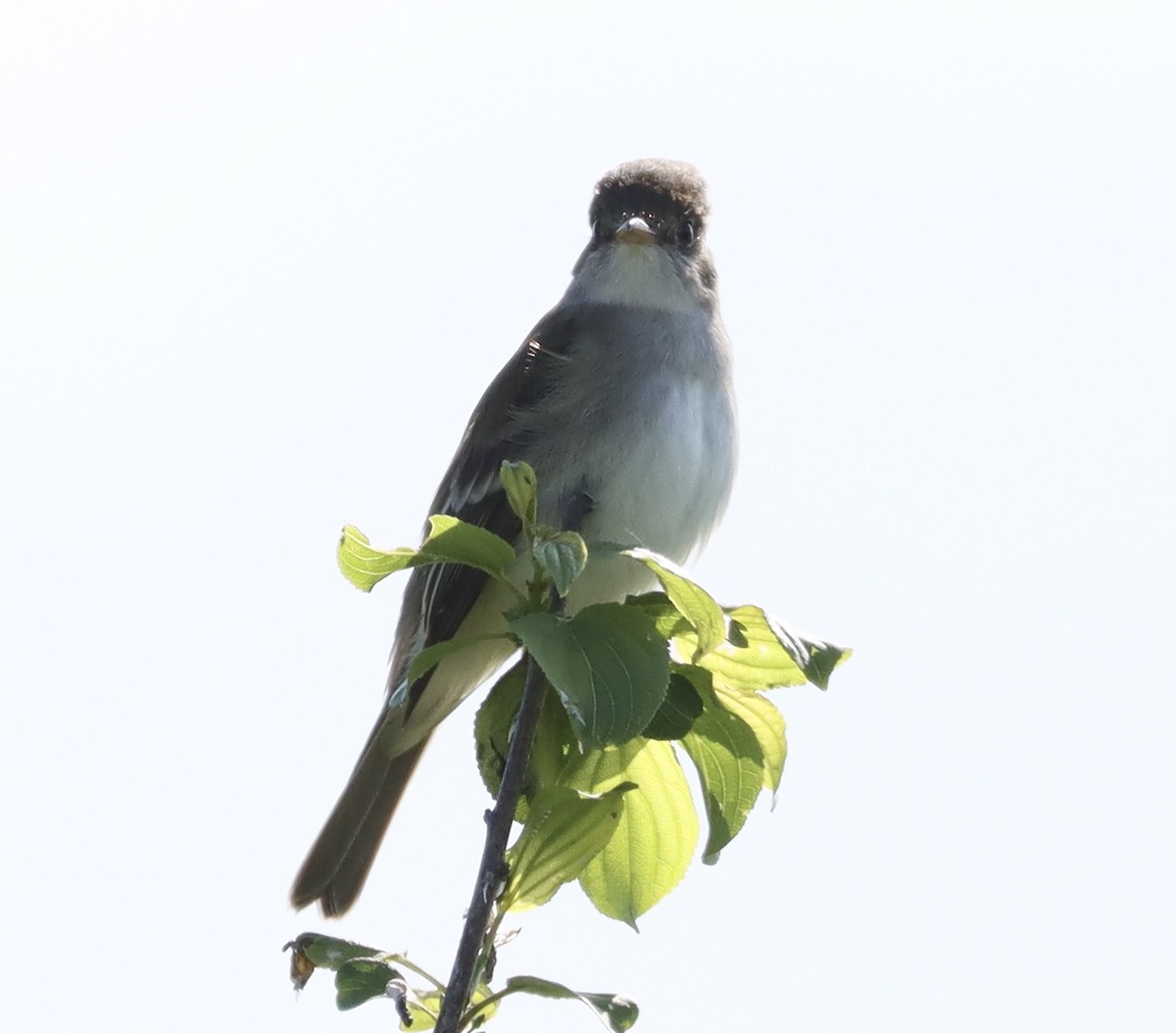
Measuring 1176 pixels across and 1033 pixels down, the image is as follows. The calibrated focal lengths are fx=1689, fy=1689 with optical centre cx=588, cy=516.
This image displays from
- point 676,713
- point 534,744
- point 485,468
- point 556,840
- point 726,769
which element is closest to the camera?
point 556,840

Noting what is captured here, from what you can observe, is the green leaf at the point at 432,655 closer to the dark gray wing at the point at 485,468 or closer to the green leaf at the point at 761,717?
the green leaf at the point at 761,717

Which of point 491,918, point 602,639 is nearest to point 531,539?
point 602,639

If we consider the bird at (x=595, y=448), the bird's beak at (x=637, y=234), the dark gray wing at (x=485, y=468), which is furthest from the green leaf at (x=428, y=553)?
the bird's beak at (x=637, y=234)

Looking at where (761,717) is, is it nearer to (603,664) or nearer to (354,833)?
(603,664)

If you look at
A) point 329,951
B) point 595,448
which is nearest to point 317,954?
point 329,951

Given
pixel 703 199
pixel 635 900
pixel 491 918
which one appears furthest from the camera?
pixel 703 199

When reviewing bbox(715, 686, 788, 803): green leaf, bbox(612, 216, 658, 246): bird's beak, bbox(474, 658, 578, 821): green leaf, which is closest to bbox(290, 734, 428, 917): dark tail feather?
bbox(612, 216, 658, 246): bird's beak

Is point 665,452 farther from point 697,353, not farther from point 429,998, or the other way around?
point 429,998
